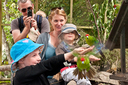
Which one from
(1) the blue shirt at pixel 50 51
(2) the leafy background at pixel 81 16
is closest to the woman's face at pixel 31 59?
(1) the blue shirt at pixel 50 51

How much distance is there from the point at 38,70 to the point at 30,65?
0.24ft

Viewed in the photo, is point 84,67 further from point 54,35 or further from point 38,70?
point 54,35

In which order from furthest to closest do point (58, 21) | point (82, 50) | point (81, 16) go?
1. point (81, 16)
2. point (58, 21)
3. point (82, 50)

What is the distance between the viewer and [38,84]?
866 mm

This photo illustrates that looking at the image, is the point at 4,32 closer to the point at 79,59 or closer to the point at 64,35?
the point at 64,35

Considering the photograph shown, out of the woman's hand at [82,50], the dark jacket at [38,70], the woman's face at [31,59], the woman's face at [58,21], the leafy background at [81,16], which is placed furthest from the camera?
the leafy background at [81,16]

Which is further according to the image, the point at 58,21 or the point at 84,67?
the point at 58,21

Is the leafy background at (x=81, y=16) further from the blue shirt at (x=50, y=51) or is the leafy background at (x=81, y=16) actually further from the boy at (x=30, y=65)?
the boy at (x=30, y=65)

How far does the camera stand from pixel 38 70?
30.9 inches

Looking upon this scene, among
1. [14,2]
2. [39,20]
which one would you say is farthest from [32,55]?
[14,2]

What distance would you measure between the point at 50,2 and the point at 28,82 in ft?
5.95

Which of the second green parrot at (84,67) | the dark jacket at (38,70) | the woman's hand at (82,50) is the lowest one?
the dark jacket at (38,70)

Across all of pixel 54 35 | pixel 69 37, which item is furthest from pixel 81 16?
pixel 69 37

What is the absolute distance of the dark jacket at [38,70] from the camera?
74cm
